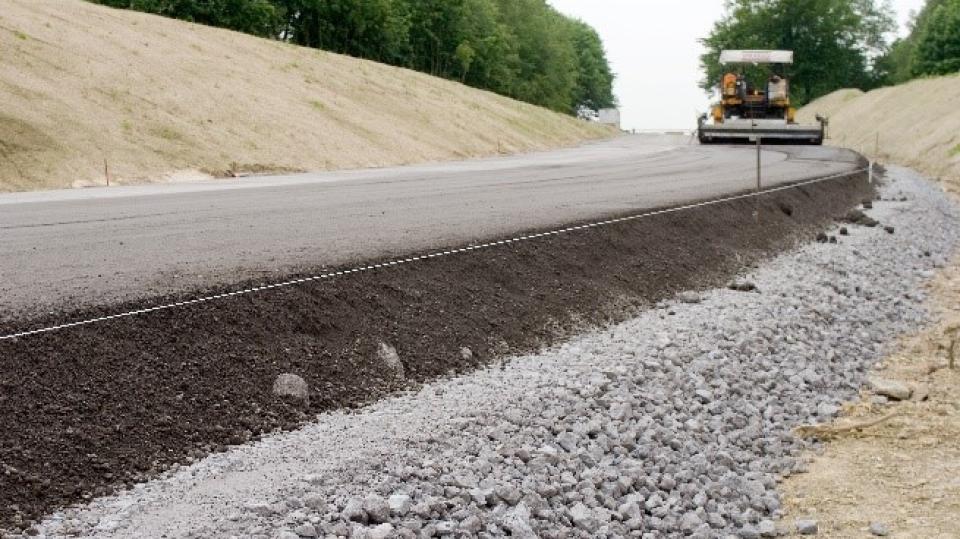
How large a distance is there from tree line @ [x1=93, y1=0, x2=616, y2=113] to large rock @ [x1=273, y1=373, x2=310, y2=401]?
5491 centimetres

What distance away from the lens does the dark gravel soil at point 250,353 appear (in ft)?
18.5

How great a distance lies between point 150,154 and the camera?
2777 cm

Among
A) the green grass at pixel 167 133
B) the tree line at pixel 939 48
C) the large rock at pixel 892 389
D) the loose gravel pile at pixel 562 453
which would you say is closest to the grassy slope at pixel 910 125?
the tree line at pixel 939 48

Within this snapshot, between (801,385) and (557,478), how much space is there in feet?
13.2

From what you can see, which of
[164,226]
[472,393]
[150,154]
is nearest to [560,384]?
[472,393]

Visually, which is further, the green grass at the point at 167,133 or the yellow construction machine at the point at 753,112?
the yellow construction machine at the point at 753,112

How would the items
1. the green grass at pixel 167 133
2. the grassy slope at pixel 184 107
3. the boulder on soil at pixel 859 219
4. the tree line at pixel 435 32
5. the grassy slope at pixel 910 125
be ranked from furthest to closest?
the tree line at pixel 435 32, the grassy slope at pixel 910 125, the green grass at pixel 167 133, the grassy slope at pixel 184 107, the boulder on soil at pixel 859 219

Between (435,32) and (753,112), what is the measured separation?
4424 centimetres

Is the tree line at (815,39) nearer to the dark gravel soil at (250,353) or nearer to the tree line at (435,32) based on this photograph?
the tree line at (435,32)

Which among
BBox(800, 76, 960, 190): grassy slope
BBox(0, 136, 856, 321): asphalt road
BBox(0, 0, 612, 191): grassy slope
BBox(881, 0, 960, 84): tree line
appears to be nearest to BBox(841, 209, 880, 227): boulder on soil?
BBox(0, 136, 856, 321): asphalt road

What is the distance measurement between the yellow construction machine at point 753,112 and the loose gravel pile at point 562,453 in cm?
3078

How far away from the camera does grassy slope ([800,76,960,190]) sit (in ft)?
133

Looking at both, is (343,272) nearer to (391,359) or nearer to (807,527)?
(391,359)

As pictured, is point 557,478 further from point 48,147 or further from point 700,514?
point 48,147
